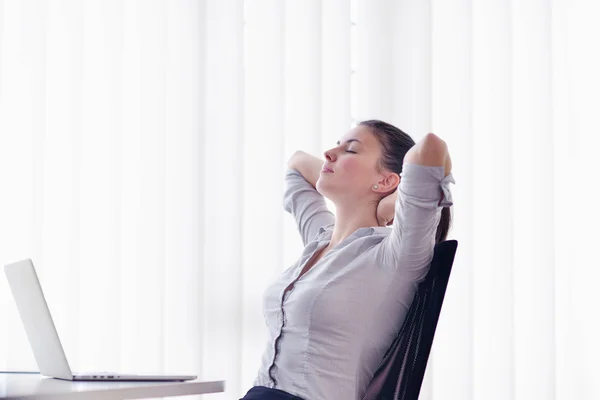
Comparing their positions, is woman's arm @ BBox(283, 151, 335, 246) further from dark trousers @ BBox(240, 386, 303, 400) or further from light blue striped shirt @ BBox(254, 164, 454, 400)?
dark trousers @ BBox(240, 386, 303, 400)

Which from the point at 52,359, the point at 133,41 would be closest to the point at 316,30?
the point at 133,41

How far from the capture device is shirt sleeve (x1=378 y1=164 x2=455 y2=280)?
1.41 meters

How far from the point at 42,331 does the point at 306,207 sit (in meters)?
0.78

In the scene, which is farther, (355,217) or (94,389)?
(355,217)

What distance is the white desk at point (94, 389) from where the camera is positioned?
1.26m

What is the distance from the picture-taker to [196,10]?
2494mm

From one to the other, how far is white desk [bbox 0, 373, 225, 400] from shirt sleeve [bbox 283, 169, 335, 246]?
0.67 meters

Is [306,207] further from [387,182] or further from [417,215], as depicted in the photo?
[417,215]

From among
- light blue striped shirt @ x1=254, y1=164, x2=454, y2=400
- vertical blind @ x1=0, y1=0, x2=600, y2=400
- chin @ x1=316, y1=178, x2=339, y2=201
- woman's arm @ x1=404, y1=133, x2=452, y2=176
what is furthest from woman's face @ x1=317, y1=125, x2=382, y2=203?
vertical blind @ x1=0, y1=0, x2=600, y2=400

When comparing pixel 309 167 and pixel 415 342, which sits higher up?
pixel 309 167

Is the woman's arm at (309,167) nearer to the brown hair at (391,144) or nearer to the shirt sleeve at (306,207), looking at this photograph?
the shirt sleeve at (306,207)

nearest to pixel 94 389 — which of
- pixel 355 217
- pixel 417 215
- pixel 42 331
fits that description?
pixel 42 331

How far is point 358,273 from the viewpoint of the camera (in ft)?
5.31

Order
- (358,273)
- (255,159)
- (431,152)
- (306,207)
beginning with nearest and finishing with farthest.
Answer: (431,152) < (358,273) < (306,207) < (255,159)
